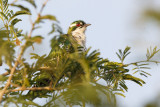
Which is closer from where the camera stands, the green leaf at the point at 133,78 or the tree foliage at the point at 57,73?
the tree foliage at the point at 57,73

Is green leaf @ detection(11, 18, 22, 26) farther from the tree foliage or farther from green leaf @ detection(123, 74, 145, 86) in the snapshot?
green leaf @ detection(123, 74, 145, 86)

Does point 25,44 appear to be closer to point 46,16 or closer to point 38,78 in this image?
point 46,16

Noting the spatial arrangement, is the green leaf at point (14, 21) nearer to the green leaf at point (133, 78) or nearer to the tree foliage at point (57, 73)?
the tree foliage at point (57, 73)

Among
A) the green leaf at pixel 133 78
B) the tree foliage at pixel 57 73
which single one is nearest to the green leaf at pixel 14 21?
the tree foliage at pixel 57 73

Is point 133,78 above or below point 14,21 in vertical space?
below

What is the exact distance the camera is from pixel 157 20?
975mm

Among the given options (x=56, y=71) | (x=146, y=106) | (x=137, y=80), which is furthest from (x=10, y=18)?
(x=146, y=106)

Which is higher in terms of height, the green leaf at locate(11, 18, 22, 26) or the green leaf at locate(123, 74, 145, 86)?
the green leaf at locate(11, 18, 22, 26)

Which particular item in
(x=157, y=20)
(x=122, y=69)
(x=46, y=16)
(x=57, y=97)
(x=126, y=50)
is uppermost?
(x=46, y=16)

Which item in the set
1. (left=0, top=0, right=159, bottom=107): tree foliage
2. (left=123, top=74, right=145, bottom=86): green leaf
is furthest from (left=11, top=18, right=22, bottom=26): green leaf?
(left=123, top=74, right=145, bottom=86): green leaf

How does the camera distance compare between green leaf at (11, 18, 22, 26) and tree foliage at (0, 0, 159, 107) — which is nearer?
tree foliage at (0, 0, 159, 107)

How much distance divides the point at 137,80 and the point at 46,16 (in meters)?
1.83

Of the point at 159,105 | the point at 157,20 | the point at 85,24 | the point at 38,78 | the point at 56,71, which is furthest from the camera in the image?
the point at 85,24

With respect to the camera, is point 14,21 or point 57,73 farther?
point 14,21
